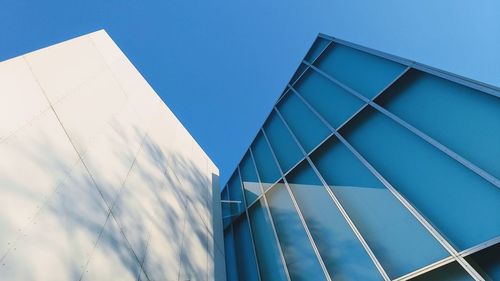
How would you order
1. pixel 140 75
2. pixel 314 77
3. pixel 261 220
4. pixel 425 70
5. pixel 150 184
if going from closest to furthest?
1. pixel 425 70
2. pixel 150 184
3. pixel 261 220
4. pixel 314 77
5. pixel 140 75

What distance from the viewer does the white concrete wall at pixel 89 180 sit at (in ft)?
12.0

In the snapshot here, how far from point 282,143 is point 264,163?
1073mm

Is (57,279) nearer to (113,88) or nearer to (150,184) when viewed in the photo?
(150,184)

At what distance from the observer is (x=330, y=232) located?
18.6ft

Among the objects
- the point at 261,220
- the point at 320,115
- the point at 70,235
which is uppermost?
the point at 320,115

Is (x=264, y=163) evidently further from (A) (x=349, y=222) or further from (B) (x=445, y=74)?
(B) (x=445, y=74)

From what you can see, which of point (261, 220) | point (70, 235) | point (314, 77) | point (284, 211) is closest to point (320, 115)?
point (314, 77)

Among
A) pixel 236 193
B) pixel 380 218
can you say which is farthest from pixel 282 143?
pixel 380 218

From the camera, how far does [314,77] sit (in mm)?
9195

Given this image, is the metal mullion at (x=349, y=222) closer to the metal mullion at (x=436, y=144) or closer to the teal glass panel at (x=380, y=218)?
the teal glass panel at (x=380, y=218)

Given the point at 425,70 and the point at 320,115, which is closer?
the point at 425,70

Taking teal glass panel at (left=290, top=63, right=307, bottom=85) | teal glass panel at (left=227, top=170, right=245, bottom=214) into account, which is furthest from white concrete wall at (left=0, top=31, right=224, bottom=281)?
teal glass panel at (left=290, top=63, right=307, bottom=85)

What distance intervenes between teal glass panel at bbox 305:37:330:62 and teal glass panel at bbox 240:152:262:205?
14.1 ft

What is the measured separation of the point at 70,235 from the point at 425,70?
21.1 feet
